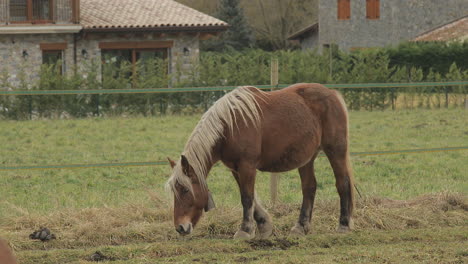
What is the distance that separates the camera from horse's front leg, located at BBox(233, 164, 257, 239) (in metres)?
6.71

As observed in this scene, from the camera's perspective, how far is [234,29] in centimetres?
4800

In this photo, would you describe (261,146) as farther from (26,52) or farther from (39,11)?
(39,11)

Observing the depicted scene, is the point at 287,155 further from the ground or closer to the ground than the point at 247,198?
further from the ground

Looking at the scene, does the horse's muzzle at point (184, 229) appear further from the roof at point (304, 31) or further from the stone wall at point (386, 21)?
the roof at point (304, 31)

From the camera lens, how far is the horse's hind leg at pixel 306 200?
279 inches

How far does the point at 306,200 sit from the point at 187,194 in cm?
136

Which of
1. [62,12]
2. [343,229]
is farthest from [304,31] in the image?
[343,229]

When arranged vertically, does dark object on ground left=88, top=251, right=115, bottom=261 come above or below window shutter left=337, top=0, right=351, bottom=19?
below

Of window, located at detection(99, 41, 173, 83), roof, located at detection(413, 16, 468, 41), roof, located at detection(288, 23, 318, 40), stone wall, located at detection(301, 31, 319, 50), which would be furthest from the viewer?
stone wall, located at detection(301, 31, 319, 50)

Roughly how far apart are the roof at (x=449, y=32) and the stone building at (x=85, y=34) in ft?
42.5

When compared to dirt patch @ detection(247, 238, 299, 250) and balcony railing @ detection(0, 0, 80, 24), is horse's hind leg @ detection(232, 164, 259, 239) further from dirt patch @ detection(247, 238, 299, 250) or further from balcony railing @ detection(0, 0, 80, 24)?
balcony railing @ detection(0, 0, 80, 24)

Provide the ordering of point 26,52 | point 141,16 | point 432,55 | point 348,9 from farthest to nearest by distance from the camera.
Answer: point 348,9, point 432,55, point 141,16, point 26,52

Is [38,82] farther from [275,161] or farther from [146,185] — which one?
[275,161]

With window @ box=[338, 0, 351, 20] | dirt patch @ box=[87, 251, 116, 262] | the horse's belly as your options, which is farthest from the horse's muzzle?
window @ box=[338, 0, 351, 20]
